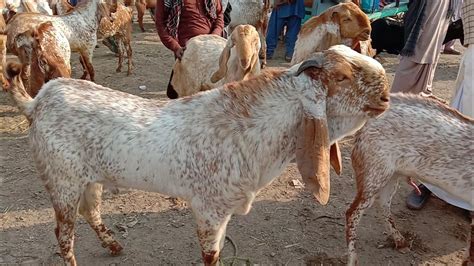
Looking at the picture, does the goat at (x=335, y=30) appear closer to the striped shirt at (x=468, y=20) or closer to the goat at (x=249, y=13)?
the striped shirt at (x=468, y=20)

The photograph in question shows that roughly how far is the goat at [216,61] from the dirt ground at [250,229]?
127 cm

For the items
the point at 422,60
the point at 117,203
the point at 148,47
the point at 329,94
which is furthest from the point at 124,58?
the point at 329,94

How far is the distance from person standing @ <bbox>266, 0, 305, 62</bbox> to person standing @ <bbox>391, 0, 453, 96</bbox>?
485cm

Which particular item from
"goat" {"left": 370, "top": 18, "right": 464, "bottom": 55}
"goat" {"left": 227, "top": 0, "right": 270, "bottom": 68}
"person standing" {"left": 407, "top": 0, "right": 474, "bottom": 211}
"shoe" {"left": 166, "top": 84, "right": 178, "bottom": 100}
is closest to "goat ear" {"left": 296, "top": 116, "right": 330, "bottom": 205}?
"person standing" {"left": 407, "top": 0, "right": 474, "bottom": 211}

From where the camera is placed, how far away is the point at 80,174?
3.07 m

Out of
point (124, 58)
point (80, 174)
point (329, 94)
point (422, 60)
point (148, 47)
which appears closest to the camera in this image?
point (329, 94)

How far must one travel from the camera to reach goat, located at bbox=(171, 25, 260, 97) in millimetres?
4715

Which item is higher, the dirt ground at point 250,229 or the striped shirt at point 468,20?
the striped shirt at point 468,20

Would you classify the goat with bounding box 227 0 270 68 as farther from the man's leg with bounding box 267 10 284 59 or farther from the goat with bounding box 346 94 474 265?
the goat with bounding box 346 94 474 265

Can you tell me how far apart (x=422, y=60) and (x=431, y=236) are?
1790 millimetres

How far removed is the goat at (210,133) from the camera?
2672mm

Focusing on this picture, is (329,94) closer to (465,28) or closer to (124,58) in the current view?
(465,28)

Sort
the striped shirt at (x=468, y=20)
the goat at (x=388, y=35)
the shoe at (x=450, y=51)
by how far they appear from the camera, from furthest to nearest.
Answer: the shoe at (x=450, y=51), the goat at (x=388, y=35), the striped shirt at (x=468, y=20)

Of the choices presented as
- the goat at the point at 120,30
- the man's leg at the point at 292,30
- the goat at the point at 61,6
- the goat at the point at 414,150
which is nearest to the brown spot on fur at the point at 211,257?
the goat at the point at 414,150
